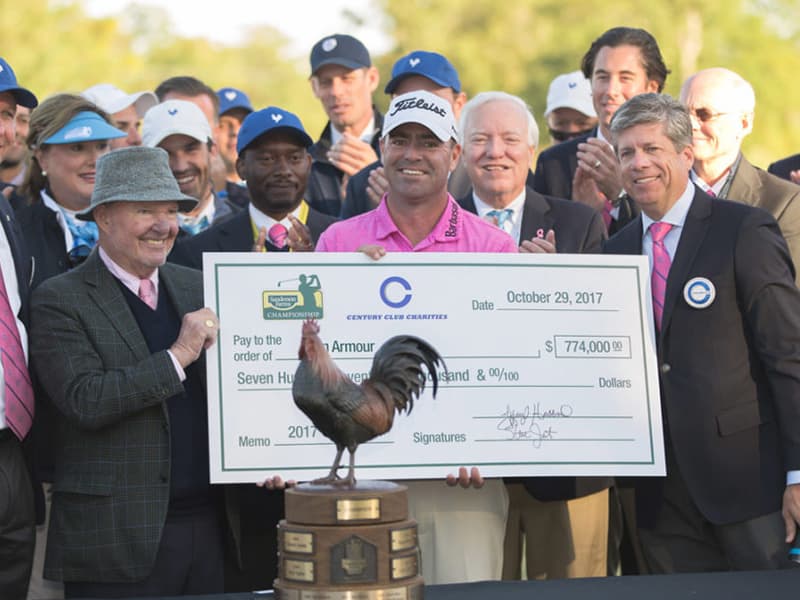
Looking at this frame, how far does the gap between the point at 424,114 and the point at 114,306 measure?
1.64 m

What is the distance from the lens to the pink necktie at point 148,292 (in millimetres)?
5980

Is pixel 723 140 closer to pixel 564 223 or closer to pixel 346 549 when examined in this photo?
pixel 564 223

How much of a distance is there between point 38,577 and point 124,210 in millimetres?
2238

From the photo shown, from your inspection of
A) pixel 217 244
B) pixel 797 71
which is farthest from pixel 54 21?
pixel 217 244

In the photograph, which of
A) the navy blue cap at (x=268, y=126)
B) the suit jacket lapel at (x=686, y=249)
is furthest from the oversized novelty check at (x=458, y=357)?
the navy blue cap at (x=268, y=126)

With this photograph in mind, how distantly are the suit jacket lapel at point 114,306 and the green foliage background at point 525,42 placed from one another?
20.7 m

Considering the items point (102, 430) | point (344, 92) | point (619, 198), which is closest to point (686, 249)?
point (619, 198)

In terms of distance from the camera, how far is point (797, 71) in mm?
32344

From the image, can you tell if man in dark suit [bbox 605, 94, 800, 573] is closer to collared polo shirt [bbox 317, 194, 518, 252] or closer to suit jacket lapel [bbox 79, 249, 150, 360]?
collared polo shirt [bbox 317, 194, 518, 252]

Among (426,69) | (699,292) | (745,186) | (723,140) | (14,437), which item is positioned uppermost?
(426,69)

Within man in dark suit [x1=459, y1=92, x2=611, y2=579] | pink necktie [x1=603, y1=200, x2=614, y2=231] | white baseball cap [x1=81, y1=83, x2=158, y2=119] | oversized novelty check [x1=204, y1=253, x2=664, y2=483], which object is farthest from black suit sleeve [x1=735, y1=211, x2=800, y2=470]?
white baseball cap [x1=81, y1=83, x2=158, y2=119]

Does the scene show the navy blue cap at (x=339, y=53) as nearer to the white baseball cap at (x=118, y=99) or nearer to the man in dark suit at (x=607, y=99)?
the white baseball cap at (x=118, y=99)

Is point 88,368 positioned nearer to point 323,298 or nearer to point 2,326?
point 2,326

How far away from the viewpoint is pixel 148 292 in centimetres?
601
